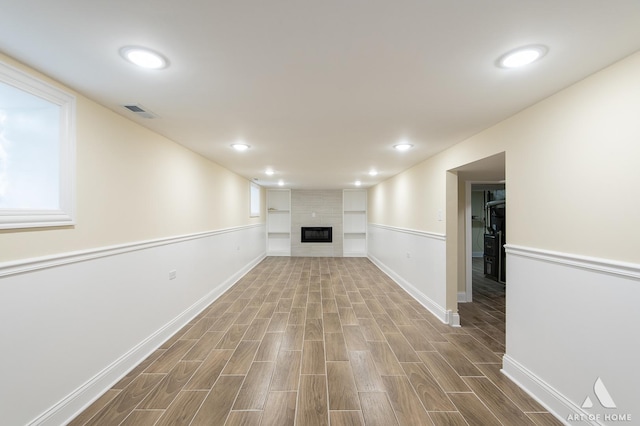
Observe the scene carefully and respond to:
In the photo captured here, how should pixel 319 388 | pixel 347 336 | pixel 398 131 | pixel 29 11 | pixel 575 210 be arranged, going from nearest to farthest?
pixel 29 11 < pixel 575 210 < pixel 319 388 < pixel 398 131 < pixel 347 336

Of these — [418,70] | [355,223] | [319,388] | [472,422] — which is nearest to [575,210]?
[418,70]

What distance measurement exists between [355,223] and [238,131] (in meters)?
6.55

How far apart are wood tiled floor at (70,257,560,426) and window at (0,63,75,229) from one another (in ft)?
4.54

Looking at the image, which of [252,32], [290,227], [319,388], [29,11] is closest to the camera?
[29,11]

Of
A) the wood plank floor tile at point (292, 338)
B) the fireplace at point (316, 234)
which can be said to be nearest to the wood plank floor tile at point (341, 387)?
the wood plank floor tile at point (292, 338)

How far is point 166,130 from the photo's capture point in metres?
2.64

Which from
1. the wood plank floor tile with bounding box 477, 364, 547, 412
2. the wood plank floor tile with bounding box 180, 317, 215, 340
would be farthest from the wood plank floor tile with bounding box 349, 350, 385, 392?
the wood plank floor tile with bounding box 180, 317, 215, 340

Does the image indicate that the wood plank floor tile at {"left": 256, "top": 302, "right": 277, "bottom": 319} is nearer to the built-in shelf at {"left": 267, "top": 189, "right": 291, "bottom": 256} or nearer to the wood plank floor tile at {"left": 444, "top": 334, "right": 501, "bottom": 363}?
the wood plank floor tile at {"left": 444, "top": 334, "right": 501, "bottom": 363}

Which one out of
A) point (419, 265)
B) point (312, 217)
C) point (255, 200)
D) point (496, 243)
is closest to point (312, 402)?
point (419, 265)

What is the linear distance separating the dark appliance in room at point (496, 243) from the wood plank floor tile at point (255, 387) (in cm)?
489

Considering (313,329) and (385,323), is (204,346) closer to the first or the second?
(313,329)

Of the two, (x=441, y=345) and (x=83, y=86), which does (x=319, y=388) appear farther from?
(x=83, y=86)

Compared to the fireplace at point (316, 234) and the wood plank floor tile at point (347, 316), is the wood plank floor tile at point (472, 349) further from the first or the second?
the fireplace at point (316, 234)

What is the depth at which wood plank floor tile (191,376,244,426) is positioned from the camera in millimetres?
1720
